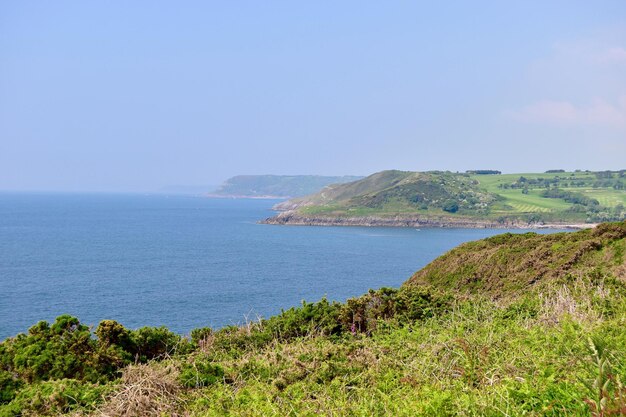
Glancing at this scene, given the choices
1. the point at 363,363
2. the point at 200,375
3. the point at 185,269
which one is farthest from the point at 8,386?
the point at 185,269

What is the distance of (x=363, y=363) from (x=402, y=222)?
166 meters

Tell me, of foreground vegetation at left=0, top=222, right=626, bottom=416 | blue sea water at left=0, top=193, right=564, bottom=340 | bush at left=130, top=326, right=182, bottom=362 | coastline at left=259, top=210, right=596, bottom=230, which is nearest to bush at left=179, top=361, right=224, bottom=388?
foreground vegetation at left=0, top=222, right=626, bottom=416

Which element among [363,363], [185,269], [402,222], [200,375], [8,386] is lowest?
[402,222]

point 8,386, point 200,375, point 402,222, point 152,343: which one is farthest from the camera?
point 402,222

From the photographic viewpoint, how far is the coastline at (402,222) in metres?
167

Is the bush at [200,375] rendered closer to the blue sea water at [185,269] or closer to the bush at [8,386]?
the bush at [8,386]

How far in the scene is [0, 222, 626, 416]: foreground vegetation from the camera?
6.60 meters

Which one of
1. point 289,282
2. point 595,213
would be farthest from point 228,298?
point 595,213

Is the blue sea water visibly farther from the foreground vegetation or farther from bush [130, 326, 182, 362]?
the foreground vegetation

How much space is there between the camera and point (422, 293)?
1762cm

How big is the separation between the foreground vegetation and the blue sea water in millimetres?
9330

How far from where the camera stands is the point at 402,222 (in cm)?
17425

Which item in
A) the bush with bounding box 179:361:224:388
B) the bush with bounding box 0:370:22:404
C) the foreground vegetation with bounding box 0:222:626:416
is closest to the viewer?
the foreground vegetation with bounding box 0:222:626:416

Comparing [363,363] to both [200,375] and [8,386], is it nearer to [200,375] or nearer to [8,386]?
[200,375]
